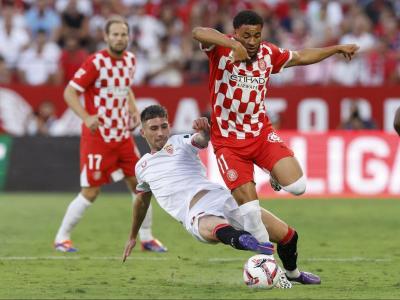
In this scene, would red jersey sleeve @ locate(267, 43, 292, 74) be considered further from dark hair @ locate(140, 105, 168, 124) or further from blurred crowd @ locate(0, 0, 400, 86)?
blurred crowd @ locate(0, 0, 400, 86)

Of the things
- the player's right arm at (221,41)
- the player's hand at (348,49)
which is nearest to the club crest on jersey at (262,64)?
the player's right arm at (221,41)

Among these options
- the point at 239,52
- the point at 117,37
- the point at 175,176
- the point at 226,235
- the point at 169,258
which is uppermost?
the point at 117,37

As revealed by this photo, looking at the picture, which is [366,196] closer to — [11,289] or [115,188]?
[115,188]

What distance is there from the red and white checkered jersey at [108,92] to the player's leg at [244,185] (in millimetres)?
2897

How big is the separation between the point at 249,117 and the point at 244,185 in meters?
0.65

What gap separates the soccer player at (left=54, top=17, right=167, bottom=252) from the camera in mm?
12000

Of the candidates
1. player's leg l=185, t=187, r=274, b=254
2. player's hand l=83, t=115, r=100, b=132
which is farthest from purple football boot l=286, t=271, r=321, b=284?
player's hand l=83, t=115, r=100, b=132

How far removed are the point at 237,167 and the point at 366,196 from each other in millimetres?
10085

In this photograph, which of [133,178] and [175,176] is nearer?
[175,176]

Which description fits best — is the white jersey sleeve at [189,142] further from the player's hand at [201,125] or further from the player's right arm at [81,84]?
the player's right arm at [81,84]

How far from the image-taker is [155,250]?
12031mm

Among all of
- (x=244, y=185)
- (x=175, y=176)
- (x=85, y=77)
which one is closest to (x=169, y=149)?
(x=175, y=176)

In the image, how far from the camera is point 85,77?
1195cm

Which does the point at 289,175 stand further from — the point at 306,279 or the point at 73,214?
the point at 73,214
